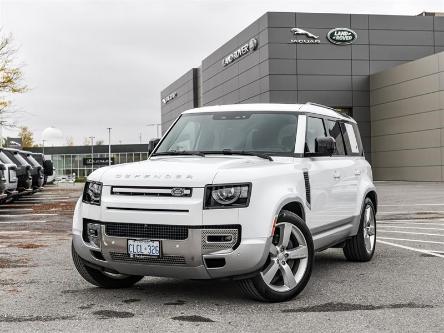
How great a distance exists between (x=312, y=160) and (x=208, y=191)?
68.8 inches

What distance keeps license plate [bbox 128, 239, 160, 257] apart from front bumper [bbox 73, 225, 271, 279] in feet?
0.14

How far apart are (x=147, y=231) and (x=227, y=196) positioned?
0.72 meters

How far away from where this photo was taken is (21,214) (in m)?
A: 16.8

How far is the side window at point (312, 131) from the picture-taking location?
21.6ft

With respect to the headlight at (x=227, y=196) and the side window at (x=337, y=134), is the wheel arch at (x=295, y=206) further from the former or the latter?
the side window at (x=337, y=134)

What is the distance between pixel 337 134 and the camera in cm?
768

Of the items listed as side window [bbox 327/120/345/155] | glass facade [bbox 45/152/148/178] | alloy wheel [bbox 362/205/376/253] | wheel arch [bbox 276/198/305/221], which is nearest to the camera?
wheel arch [bbox 276/198/305/221]

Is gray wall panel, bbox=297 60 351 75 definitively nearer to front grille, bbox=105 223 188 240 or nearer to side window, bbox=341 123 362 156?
side window, bbox=341 123 362 156

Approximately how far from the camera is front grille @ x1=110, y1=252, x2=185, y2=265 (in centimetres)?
Answer: 513

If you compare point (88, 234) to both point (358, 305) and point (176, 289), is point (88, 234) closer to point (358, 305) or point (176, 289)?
point (176, 289)

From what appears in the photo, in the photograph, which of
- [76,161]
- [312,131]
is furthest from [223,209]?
[76,161]

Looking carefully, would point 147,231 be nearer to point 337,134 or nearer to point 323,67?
point 337,134

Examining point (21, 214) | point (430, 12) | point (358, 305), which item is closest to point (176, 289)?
point (358, 305)

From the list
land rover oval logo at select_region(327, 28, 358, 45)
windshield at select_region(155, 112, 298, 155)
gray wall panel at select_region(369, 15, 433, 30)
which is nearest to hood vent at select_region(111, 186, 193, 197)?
windshield at select_region(155, 112, 298, 155)
